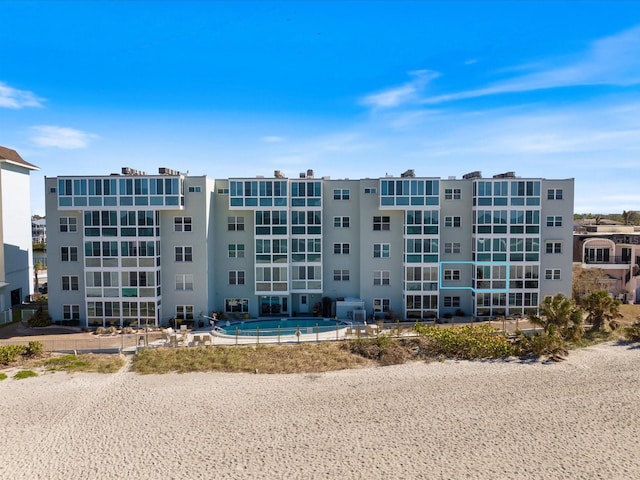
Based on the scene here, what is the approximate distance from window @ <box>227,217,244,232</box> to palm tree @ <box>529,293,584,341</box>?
22617 mm

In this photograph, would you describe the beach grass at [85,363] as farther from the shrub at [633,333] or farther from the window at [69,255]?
the shrub at [633,333]

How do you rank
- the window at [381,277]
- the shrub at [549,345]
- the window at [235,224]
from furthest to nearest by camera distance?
1. the window at [381,277]
2. the window at [235,224]
3. the shrub at [549,345]

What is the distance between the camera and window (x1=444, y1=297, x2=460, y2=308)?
36500 millimetres

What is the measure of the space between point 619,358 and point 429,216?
620 inches

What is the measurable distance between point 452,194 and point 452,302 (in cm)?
905

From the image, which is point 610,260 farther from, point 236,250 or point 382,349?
point 236,250

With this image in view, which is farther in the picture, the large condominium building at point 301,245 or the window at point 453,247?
the window at point 453,247

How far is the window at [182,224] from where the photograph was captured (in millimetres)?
34312

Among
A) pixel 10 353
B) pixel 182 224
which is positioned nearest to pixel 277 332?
pixel 182 224

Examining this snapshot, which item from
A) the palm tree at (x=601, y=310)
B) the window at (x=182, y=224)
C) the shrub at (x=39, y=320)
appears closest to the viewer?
the palm tree at (x=601, y=310)

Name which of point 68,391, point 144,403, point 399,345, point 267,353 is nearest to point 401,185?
point 399,345

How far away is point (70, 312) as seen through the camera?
34656mm

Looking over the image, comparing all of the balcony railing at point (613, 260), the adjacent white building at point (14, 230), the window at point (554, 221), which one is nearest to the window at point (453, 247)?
the window at point (554, 221)

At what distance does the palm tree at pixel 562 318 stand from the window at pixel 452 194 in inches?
430
